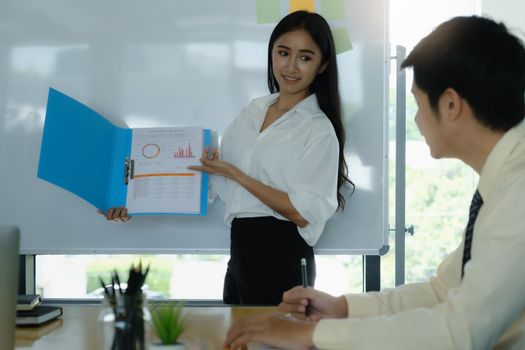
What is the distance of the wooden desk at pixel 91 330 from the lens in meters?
1.58

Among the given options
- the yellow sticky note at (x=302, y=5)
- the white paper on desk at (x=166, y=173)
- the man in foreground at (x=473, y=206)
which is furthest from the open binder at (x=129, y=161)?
the man in foreground at (x=473, y=206)

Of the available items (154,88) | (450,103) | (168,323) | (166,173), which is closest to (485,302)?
(450,103)

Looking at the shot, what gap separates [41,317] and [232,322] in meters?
0.46

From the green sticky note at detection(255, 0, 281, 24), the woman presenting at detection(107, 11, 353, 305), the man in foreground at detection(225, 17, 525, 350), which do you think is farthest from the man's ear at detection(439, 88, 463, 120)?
the green sticky note at detection(255, 0, 281, 24)

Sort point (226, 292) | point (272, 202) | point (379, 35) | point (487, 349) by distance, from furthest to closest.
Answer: point (379, 35) → point (226, 292) → point (272, 202) → point (487, 349)

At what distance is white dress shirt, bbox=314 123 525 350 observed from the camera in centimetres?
126

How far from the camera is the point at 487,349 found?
130cm

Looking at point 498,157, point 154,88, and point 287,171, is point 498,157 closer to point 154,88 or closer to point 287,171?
point 287,171

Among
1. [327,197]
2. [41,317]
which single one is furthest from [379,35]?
[41,317]

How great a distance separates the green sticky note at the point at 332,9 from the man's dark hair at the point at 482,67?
1.53 m

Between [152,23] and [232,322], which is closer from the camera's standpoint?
[232,322]

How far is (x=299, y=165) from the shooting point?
8.37ft

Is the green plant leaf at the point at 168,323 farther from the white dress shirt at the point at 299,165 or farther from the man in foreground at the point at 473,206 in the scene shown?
the white dress shirt at the point at 299,165

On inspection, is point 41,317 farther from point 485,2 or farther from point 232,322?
point 485,2
